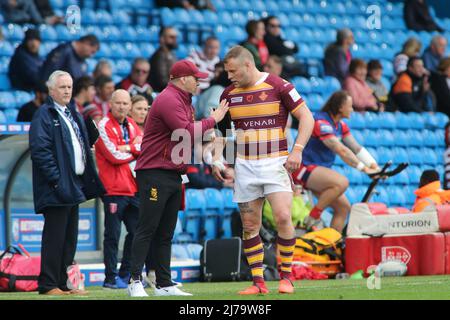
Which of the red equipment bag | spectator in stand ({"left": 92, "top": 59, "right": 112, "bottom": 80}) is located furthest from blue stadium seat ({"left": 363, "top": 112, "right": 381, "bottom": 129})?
the red equipment bag

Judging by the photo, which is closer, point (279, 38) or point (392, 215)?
point (392, 215)

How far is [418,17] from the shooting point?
2380 centimetres

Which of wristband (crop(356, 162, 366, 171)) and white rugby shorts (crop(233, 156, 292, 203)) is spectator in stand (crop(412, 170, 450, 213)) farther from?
white rugby shorts (crop(233, 156, 292, 203))

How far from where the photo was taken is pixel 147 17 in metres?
19.8

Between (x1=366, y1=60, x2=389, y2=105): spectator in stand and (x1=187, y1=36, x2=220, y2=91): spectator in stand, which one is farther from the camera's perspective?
(x1=366, y1=60, x2=389, y2=105): spectator in stand

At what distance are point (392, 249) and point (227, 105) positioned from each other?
4.16 metres

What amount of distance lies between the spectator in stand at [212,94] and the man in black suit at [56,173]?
21.3ft

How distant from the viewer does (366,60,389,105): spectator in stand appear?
790 inches

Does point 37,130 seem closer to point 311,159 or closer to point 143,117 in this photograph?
point 143,117

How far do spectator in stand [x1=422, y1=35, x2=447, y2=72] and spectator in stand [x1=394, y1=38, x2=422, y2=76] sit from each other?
0.90 ft

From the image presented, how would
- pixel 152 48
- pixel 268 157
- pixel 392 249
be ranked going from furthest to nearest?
1. pixel 152 48
2. pixel 392 249
3. pixel 268 157

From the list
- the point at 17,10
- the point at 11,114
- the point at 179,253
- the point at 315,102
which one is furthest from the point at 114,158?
the point at 315,102

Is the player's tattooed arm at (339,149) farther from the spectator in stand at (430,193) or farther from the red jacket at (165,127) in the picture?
the red jacket at (165,127)

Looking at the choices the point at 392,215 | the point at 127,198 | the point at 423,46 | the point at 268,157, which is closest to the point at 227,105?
the point at 268,157
